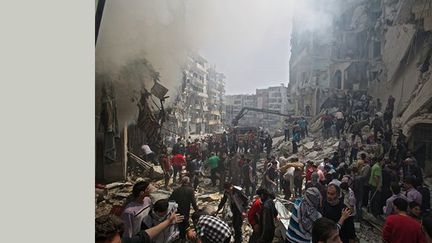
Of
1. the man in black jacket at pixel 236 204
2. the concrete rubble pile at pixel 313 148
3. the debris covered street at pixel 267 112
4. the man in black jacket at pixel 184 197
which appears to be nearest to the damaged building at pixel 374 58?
the debris covered street at pixel 267 112

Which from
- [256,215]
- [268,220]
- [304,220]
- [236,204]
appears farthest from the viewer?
[236,204]

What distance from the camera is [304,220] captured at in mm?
3543

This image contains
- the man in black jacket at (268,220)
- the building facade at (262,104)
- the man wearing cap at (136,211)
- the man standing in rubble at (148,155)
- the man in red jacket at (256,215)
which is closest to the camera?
the man wearing cap at (136,211)

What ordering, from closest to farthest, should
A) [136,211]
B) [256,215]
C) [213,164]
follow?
[136,211] < [256,215] < [213,164]

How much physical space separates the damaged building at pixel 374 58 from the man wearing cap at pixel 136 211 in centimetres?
236

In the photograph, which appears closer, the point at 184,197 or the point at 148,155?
the point at 184,197

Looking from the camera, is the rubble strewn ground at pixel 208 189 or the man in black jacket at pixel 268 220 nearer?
the man in black jacket at pixel 268 220

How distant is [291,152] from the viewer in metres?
4.71

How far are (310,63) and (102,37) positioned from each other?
2.76m

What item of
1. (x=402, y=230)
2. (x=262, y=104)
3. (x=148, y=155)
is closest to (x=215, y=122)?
(x=262, y=104)

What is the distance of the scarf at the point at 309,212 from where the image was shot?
3.53 meters

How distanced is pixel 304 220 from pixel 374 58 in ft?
7.91

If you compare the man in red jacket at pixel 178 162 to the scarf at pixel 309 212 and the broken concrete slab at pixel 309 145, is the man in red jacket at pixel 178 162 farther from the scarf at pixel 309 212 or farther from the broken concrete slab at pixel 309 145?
the scarf at pixel 309 212

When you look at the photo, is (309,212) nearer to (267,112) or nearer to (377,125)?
(267,112)
